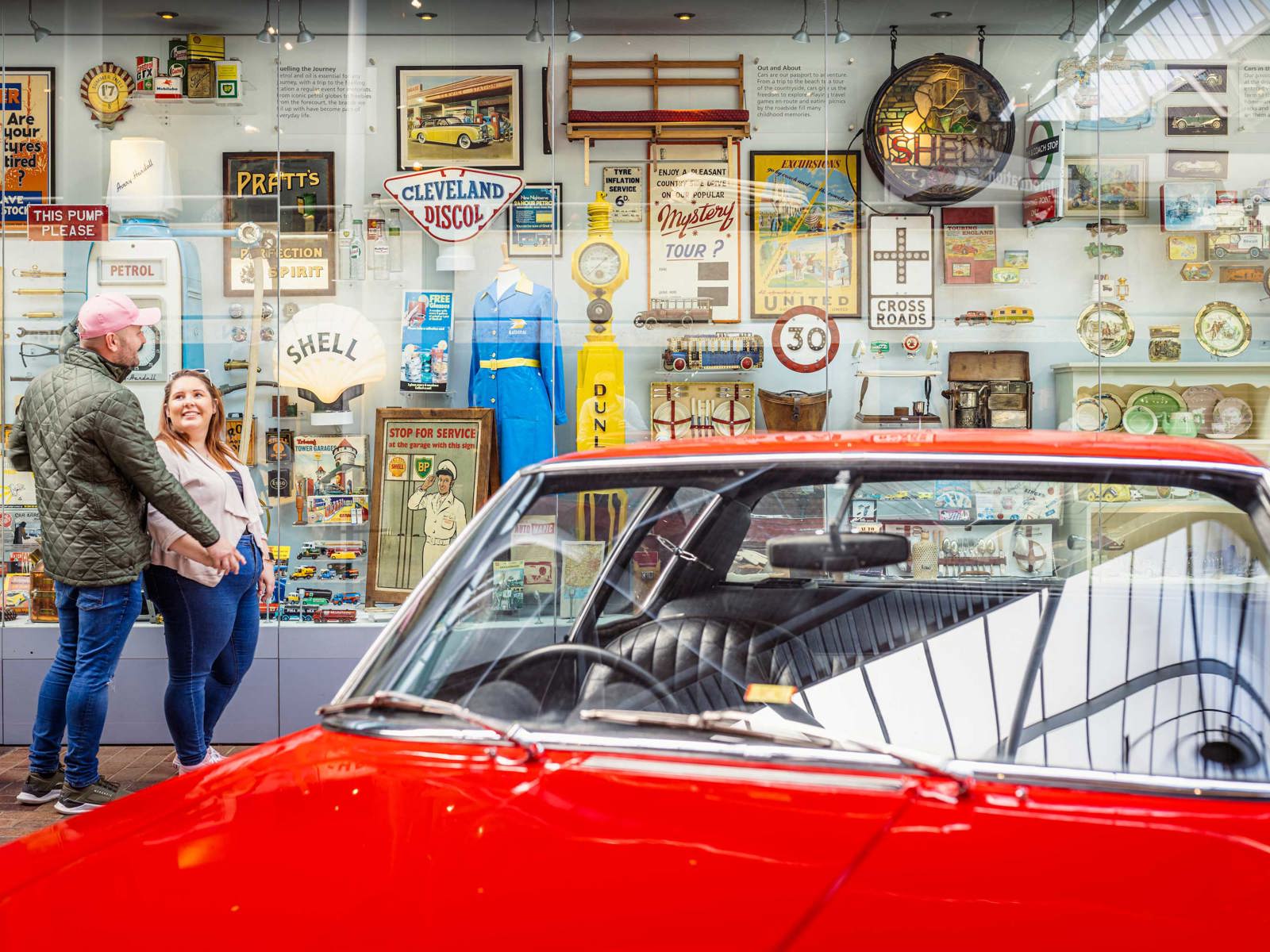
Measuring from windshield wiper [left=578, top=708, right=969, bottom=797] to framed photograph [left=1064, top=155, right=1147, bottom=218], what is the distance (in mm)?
4626

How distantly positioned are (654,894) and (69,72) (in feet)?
18.3

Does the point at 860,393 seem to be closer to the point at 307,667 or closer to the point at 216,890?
the point at 307,667

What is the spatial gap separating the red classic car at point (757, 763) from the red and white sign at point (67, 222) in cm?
424

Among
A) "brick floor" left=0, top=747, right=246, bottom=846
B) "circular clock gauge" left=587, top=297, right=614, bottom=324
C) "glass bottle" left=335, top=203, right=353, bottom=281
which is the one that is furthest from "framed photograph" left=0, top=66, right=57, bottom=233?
"circular clock gauge" left=587, top=297, right=614, bottom=324

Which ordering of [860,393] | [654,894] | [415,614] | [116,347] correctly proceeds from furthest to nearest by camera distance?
1. [860,393]
2. [116,347]
3. [415,614]
4. [654,894]

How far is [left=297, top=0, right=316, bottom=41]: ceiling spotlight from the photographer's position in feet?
17.3

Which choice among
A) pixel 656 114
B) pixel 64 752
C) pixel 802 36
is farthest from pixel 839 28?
pixel 64 752

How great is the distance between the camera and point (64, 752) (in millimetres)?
4773

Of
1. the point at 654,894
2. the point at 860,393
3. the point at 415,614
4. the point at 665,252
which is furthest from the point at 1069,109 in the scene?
the point at 654,894

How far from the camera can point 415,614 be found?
1.71 meters

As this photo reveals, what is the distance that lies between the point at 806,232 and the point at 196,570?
3.22m

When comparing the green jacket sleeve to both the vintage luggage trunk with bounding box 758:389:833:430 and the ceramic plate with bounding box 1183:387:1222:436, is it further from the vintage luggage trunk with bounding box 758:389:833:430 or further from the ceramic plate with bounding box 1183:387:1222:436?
the ceramic plate with bounding box 1183:387:1222:436

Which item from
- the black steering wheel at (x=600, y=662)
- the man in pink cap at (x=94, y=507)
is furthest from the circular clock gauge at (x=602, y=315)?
the black steering wheel at (x=600, y=662)

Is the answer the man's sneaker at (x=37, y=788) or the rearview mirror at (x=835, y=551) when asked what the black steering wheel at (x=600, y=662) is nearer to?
the rearview mirror at (x=835, y=551)
